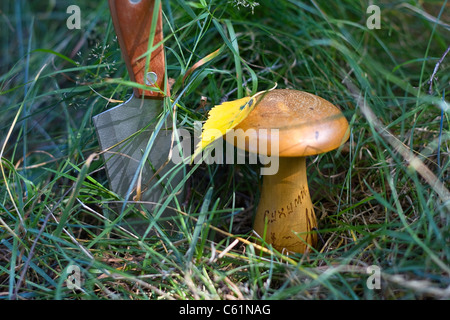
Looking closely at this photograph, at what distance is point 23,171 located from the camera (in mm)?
1148

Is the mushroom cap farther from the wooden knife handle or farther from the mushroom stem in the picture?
the wooden knife handle

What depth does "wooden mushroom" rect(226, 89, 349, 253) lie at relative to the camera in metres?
0.76

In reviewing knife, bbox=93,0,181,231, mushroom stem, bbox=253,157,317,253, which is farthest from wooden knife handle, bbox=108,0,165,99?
mushroom stem, bbox=253,157,317,253

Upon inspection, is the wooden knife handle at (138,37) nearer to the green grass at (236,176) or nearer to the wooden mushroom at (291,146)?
the green grass at (236,176)

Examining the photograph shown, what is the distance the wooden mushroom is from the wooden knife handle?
243mm

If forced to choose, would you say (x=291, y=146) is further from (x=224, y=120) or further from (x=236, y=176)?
(x=236, y=176)

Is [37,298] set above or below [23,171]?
below

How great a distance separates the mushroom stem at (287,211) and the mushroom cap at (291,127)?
99mm

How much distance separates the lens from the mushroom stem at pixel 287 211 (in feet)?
2.86

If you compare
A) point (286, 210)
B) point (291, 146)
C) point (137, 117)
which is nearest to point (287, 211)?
point (286, 210)

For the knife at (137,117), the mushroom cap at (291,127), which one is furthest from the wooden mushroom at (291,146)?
the knife at (137,117)

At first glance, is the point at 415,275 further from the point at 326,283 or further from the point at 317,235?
the point at 317,235

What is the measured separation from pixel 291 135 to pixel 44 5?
1.58 m
